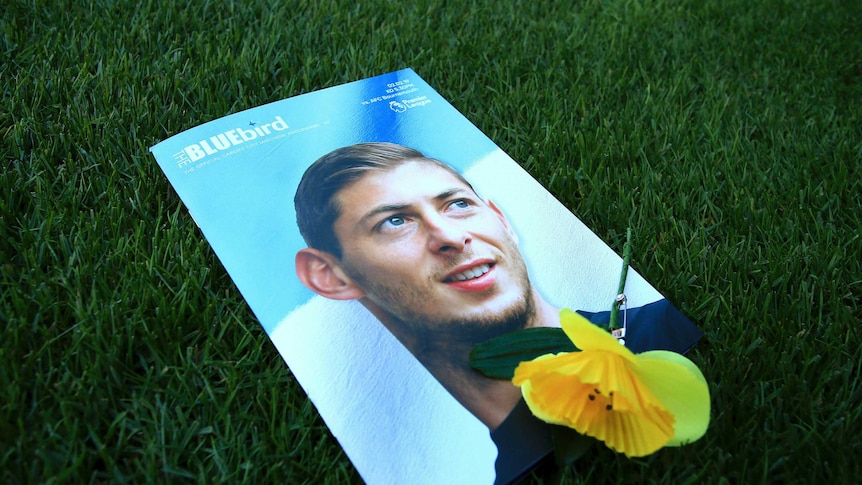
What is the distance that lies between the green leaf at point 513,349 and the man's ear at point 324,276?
14 centimetres

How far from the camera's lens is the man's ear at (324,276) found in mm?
717

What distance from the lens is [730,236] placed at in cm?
83

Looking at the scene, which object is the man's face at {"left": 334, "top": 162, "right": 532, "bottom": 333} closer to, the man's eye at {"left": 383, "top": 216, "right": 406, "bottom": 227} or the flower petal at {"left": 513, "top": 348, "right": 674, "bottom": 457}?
the man's eye at {"left": 383, "top": 216, "right": 406, "bottom": 227}

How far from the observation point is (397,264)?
0.74m

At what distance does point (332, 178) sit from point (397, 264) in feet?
0.50

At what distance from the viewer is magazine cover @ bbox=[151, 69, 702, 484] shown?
2.07ft

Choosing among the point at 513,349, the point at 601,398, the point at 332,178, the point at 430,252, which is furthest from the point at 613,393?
the point at 332,178

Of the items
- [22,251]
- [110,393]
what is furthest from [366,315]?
[22,251]

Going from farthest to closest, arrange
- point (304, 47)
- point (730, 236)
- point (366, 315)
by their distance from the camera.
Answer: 1. point (304, 47)
2. point (730, 236)
3. point (366, 315)

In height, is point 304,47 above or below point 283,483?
above

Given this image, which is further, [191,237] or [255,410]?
[191,237]

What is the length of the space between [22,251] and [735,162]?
868mm

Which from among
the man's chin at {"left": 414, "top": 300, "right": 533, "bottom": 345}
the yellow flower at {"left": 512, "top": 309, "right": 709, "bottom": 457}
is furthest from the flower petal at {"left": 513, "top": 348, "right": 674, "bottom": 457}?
the man's chin at {"left": 414, "top": 300, "right": 533, "bottom": 345}

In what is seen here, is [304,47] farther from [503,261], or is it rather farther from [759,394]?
[759,394]
